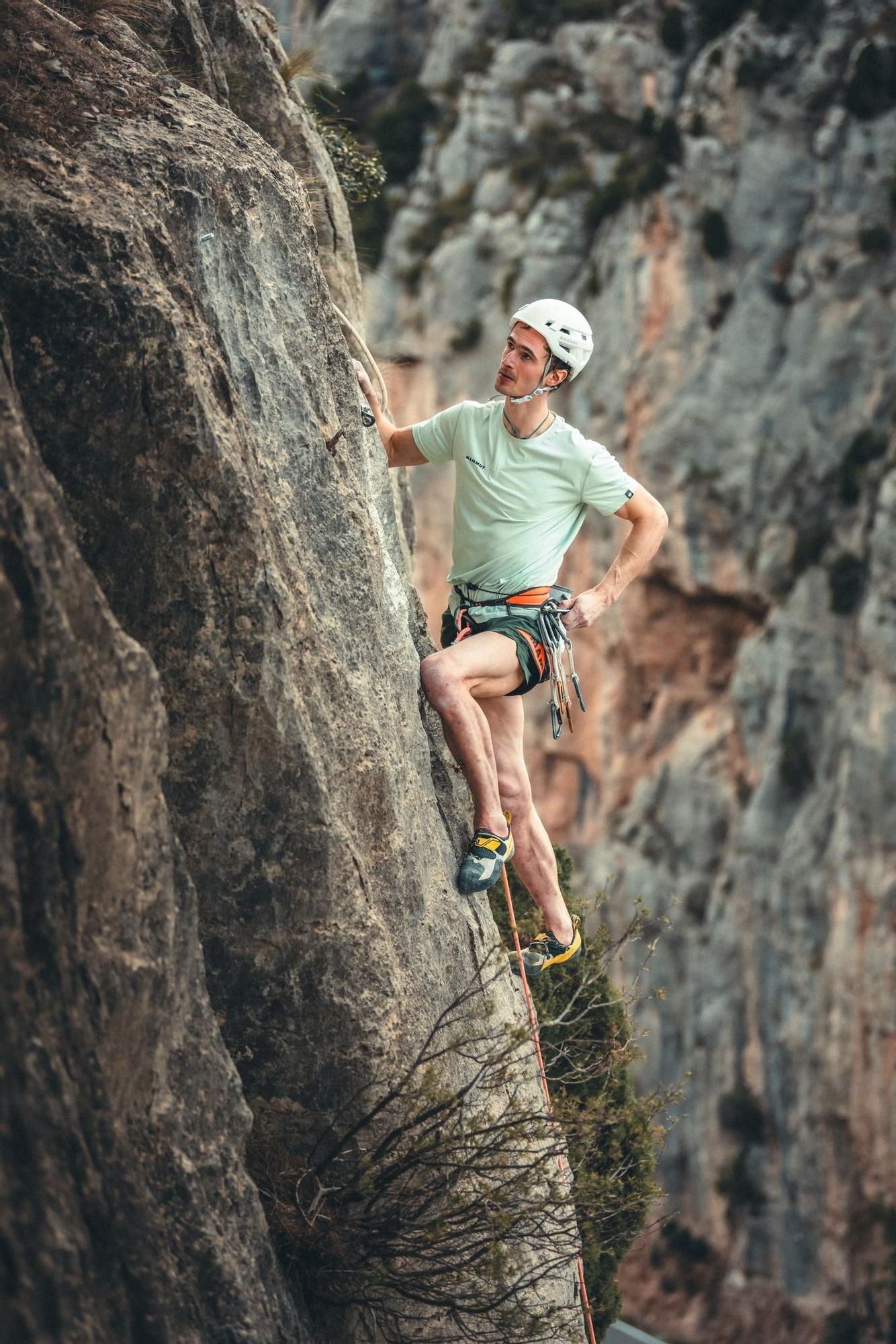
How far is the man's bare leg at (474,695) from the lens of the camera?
26.9 feet

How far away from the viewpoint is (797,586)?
32625 mm

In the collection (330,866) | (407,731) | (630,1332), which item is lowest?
(630,1332)

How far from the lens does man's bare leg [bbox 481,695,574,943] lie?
8789 millimetres

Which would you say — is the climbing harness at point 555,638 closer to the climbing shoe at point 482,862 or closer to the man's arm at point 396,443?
the climbing shoe at point 482,862

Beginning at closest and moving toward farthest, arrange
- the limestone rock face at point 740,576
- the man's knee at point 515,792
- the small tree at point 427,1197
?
1. the small tree at point 427,1197
2. the man's knee at point 515,792
3. the limestone rock face at point 740,576

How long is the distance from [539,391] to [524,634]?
137 centimetres

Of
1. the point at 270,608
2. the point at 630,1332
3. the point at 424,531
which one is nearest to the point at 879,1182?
the point at 630,1332

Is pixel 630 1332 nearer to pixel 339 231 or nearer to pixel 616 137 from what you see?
pixel 339 231

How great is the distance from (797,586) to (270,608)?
1074 inches

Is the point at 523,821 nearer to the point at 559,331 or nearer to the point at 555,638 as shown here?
the point at 555,638

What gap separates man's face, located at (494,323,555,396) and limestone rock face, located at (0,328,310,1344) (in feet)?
10.6

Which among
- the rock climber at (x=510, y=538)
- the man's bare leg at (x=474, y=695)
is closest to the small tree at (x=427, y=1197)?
the man's bare leg at (x=474, y=695)

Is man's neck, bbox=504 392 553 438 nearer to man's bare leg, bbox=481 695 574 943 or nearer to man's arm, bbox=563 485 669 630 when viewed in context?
man's arm, bbox=563 485 669 630

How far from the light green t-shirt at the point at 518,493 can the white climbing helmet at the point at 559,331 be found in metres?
0.32
